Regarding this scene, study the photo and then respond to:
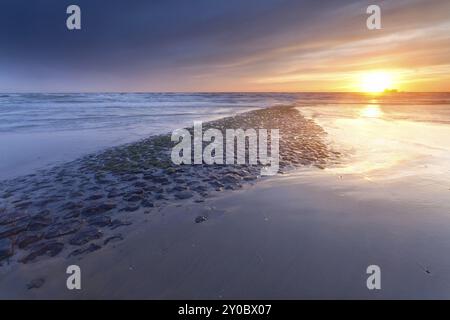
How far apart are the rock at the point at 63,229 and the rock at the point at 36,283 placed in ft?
3.34

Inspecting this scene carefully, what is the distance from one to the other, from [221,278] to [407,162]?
762 cm

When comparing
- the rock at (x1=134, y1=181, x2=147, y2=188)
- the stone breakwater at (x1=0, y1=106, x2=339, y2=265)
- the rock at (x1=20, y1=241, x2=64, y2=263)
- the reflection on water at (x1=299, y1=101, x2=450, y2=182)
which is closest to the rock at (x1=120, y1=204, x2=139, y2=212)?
the stone breakwater at (x1=0, y1=106, x2=339, y2=265)

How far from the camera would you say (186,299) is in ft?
10.2

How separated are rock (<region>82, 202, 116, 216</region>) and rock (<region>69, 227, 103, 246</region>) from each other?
0.62m

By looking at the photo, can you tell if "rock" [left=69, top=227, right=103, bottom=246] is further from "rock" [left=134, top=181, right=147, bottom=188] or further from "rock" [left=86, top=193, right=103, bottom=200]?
"rock" [left=134, top=181, right=147, bottom=188]

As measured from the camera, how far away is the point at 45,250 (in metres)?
3.92

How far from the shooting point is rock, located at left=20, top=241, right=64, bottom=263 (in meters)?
3.76

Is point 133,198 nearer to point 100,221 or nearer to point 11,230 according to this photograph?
point 100,221

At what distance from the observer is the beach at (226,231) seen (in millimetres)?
3287

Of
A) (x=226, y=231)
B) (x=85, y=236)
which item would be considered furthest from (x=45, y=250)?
(x=226, y=231)

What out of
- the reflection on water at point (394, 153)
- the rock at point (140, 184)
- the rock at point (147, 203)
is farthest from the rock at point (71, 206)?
the reflection on water at point (394, 153)

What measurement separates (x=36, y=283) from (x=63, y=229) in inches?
50.2

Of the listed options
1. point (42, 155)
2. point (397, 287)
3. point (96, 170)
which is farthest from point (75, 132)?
point (397, 287)

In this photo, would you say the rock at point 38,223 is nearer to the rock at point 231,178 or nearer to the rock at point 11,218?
the rock at point 11,218
